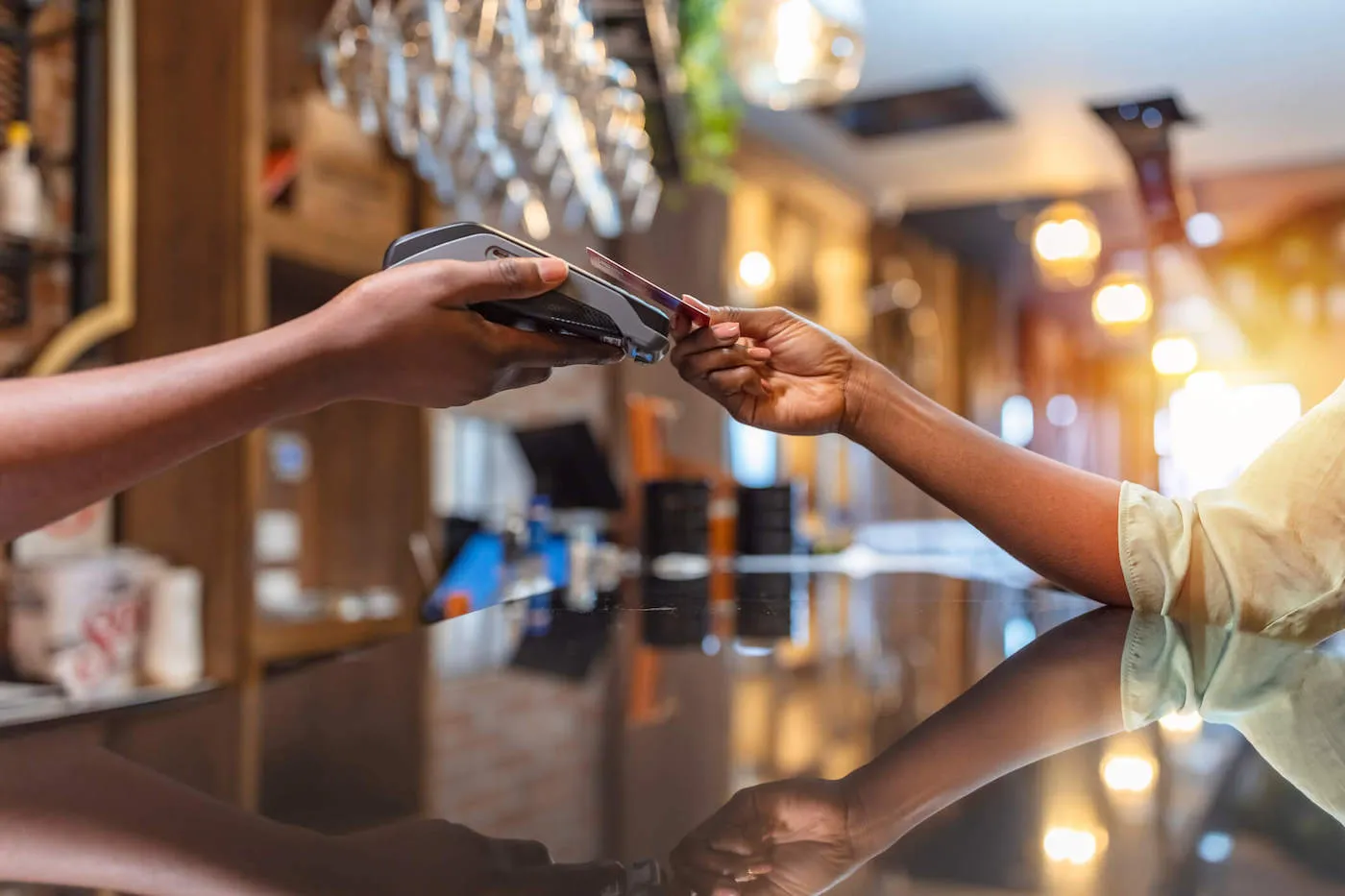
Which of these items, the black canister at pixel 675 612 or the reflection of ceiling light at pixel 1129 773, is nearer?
the reflection of ceiling light at pixel 1129 773

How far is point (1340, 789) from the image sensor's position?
1.48 feet

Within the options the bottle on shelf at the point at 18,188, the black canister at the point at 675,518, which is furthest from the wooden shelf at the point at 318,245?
the black canister at the point at 675,518

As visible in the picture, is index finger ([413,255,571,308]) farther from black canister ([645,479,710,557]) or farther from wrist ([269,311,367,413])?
black canister ([645,479,710,557])

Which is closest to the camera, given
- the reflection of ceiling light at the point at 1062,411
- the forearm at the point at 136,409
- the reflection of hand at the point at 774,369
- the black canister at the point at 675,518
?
the forearm at the point at 136,409

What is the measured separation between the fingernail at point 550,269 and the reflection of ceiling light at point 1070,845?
1.66ft

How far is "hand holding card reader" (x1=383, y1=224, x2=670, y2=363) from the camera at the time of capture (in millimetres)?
792

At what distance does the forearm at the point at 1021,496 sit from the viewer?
1.00m

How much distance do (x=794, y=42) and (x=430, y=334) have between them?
2.05m

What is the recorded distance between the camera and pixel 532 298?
794 mm

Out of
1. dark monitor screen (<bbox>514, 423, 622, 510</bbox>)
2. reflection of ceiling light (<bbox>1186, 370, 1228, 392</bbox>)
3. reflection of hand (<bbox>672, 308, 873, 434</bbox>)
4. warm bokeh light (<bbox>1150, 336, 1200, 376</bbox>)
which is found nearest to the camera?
reflection of hand (<bbox>672, 308, 873, 434</bbox>)

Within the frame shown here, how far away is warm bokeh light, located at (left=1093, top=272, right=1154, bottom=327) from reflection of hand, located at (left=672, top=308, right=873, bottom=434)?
5909 mm

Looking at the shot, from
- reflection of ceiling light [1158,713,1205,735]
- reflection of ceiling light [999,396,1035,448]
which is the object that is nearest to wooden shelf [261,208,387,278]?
reflection of ceiling light [1158,713,1205,735]

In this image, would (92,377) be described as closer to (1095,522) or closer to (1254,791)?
(1254,791)

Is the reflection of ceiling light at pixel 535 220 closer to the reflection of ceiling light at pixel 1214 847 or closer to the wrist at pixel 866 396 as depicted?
the wrist at pixel 866 396
